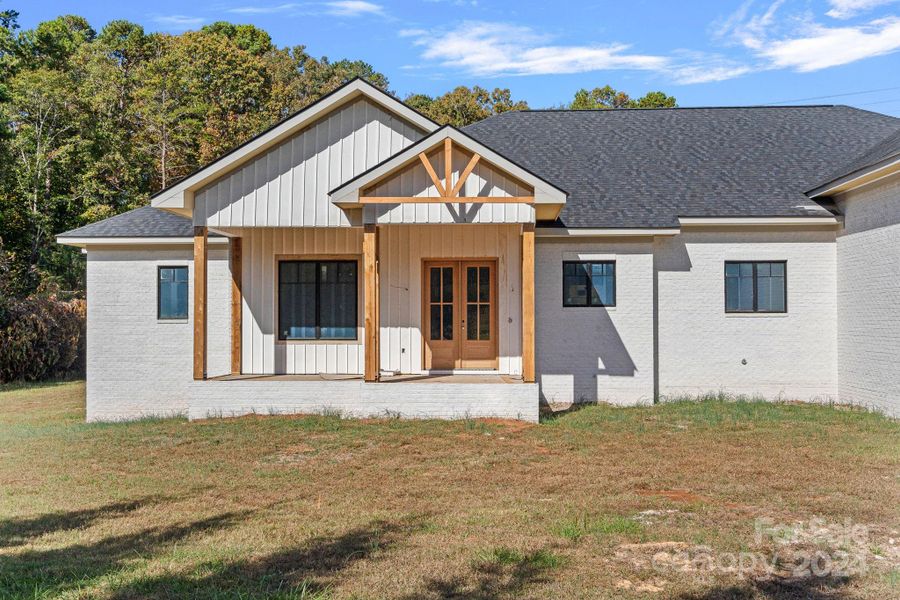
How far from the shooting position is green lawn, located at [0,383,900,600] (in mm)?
5098

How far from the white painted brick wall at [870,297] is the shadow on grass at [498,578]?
31.1 feet

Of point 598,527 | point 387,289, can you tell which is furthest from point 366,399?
point 598,527

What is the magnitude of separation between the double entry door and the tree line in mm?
16340

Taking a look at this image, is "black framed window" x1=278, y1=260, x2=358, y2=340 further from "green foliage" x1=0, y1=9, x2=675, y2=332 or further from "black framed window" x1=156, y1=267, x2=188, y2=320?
"green foliage" x1=0, y1=9, x2=675, y2=332

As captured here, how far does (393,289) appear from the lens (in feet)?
47.8

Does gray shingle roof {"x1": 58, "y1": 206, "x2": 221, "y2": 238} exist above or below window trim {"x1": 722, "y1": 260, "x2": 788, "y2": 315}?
above

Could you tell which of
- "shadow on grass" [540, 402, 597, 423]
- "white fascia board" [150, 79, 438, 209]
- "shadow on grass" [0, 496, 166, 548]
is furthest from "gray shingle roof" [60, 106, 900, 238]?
"shadow on grass" [0, 496, 166, 548]

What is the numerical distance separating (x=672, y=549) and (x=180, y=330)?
1168 cm

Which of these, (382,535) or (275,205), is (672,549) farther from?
(275,205)

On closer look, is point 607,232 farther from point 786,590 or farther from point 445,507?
Answer: point 786,590

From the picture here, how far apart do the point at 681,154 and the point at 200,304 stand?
10737mm

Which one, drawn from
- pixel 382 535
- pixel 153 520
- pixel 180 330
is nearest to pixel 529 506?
pixel 382 535

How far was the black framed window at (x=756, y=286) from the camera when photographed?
579 inches

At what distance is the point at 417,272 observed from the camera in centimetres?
1459
